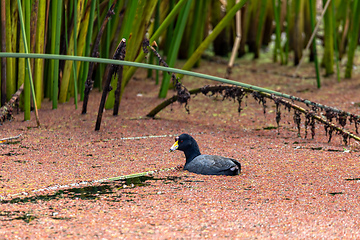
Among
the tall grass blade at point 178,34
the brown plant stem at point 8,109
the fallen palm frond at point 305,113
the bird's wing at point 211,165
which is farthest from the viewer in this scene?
the tall grass blade at point 178,34

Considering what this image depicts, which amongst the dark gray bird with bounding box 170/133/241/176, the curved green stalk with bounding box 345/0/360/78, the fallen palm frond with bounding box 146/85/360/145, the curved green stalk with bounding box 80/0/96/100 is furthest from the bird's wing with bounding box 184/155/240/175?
the curved green stalk with bounding box 345/0/360/78

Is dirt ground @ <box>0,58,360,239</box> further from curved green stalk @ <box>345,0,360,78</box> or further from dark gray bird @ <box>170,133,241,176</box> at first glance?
curved green stalk @ <box>345,0,360,78</box>

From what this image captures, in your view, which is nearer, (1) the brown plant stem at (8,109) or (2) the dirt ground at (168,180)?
(2) the dirt ground at (168,180)

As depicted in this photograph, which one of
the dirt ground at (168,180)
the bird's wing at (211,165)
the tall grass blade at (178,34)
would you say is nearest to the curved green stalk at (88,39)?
the dirt ground at (168,180)

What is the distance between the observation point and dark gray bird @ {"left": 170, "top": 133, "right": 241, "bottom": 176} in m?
1.99

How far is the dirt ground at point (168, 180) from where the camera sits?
59.2 inches

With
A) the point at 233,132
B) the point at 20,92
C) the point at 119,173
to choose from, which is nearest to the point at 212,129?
the point at 233,132

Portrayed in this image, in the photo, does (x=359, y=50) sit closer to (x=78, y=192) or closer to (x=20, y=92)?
(x=20, y=92)

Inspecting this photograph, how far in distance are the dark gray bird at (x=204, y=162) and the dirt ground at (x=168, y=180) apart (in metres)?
0.03

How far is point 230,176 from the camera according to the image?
200 centimetres

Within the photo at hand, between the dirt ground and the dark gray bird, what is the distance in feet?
0.11

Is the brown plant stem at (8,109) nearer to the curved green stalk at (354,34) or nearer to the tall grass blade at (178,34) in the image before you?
the tall grass blade at (178,34)

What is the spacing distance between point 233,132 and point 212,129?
13 cm

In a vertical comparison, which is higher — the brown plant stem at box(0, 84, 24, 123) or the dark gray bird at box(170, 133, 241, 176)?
the brown plant stem at box(0, 84, 24, 123)
